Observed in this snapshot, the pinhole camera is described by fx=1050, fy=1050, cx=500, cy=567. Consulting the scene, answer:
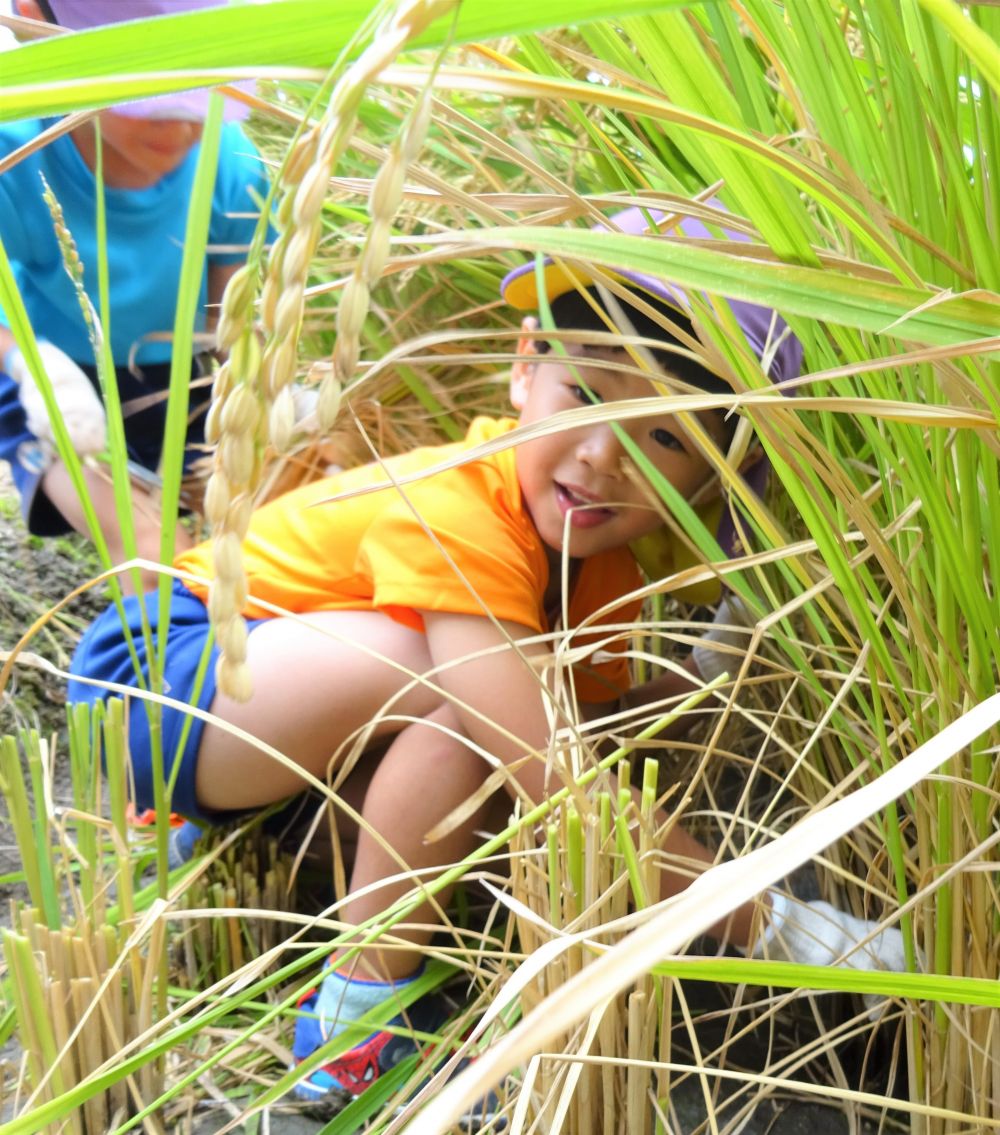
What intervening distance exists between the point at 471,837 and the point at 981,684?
67 cm

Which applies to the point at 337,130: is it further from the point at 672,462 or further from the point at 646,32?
the point at 672,462

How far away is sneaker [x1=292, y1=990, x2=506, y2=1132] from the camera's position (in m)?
0.76

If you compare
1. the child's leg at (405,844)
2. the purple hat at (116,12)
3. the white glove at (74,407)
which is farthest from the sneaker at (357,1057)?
the purple hat at (116,12)

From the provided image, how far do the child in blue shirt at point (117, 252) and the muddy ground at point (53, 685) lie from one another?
0.13 m

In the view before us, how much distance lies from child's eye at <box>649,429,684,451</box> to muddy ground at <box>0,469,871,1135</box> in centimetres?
47

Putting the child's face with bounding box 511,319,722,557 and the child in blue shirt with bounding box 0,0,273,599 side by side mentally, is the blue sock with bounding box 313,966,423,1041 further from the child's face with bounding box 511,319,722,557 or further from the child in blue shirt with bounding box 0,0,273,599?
the child in blue shirt with bounding box 0,0,273,599

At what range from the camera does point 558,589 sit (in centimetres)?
114

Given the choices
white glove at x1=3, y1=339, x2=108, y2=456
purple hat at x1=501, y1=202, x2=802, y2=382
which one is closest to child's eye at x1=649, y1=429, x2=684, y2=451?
purple hat at x1=501, y1=202, x2=802, y2=382

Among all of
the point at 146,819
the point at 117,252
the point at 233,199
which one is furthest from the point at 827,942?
the point at 233,199

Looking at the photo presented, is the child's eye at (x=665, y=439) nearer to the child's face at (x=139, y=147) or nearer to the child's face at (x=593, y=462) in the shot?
the child's face at (x=593, y=462)

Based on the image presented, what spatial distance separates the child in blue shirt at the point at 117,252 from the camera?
4.48ft

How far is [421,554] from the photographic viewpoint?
0.98 m

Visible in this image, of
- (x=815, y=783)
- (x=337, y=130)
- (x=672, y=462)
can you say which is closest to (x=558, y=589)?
(x=672, y=462)

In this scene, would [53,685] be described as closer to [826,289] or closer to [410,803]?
[410,803]
